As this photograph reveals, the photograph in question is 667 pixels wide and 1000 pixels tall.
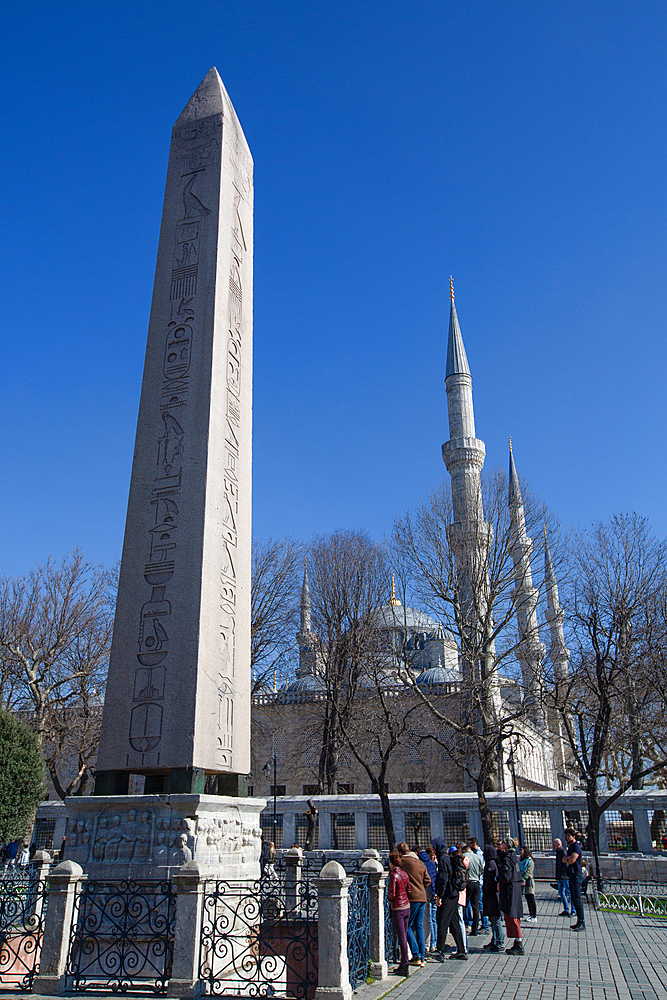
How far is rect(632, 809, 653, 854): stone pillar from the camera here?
20.0m

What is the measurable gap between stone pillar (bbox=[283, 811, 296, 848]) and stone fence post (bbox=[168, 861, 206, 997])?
767 inches

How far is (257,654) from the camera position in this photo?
83.3 feet

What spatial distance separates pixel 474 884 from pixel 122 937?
6549mm

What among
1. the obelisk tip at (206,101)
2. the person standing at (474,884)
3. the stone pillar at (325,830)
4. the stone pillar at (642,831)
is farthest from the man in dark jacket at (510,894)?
the stone pillar at (325,830)

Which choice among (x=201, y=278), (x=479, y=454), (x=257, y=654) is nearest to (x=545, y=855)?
(x=257, y=654)

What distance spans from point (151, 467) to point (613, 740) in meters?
21.3

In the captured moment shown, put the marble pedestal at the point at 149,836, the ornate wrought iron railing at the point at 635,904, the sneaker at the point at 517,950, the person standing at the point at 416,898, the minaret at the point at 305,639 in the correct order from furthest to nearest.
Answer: the minaret at the point at 305,639, the ornate wrought iron railing at the point at 635,904, the sneaker at the point at 517,950, the person standing at the point at 416,898, the marble pedestal at the point at 149,836

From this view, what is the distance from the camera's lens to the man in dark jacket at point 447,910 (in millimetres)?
8828

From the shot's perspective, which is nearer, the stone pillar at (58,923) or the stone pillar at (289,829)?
the stone pillar at (58,923)

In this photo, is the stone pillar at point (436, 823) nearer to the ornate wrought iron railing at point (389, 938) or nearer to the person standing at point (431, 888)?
the person standing at point (431, 888)

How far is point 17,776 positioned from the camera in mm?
16031

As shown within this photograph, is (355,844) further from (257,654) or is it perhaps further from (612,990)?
(612,990)

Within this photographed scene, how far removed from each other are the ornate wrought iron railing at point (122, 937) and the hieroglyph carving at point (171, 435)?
553mm

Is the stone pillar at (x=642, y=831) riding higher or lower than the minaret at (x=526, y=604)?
lower
